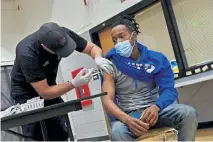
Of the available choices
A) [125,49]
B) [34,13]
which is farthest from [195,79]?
[34,13]

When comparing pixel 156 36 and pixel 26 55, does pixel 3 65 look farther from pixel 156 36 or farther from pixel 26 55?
pixel 26 55

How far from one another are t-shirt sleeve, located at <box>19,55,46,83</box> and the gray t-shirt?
51cm

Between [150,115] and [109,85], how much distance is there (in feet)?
1.09

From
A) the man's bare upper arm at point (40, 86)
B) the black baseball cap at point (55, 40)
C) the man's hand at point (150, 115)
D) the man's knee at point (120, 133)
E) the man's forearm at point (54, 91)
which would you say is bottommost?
the man's knee at point (120, 133)

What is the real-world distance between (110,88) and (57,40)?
0.45 m

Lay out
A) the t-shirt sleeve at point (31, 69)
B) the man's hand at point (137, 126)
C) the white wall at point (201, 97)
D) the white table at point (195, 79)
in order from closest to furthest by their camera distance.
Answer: the man's hand at point (137, 126), the t-shirt sleeve at point (31, 69), the white table at point (195, 79), the white wall at point (201, 97)

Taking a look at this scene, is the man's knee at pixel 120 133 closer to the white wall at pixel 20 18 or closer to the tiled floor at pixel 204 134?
the tiled floor at pixel 204 134

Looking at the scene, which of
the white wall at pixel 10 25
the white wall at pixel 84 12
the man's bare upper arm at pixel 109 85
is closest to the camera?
the man's bare upper arm at pixel 109 85

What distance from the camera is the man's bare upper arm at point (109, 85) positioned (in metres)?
1.82

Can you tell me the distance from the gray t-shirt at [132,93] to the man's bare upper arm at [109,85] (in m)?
0.04

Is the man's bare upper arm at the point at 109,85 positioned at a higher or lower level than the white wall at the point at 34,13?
lower

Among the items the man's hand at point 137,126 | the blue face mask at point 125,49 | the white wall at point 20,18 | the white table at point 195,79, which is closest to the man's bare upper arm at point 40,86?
the blue face mask at point 125,49

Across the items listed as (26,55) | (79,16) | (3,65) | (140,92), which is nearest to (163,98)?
(140,92)

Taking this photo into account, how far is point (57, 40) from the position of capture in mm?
1886
